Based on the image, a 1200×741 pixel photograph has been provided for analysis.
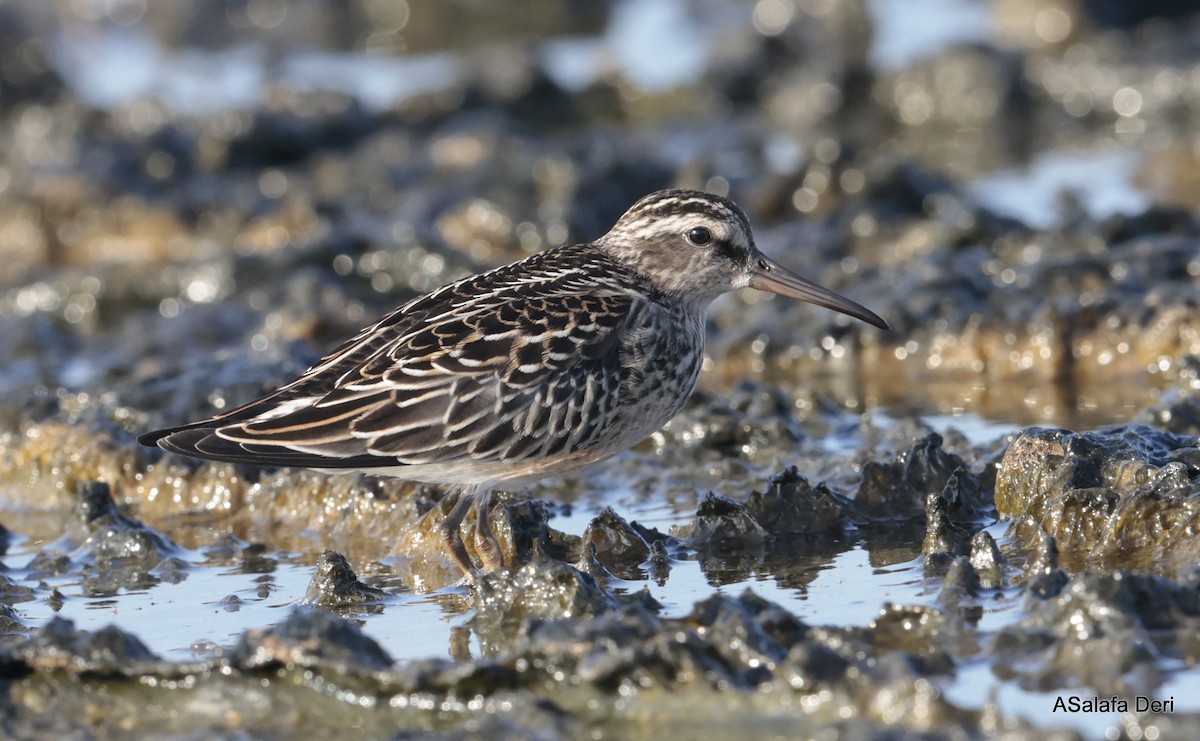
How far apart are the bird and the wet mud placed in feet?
1.51

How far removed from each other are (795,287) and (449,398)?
6.81ft

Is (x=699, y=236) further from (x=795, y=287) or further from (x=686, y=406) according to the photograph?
(x=686, y=406)

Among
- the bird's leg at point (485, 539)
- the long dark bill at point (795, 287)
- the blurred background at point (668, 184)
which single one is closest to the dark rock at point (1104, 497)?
the long dark bill at point (795, 287)

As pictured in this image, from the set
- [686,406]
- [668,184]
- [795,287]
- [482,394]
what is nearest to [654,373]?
[482,394]

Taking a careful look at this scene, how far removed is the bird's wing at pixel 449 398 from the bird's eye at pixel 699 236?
88 cm

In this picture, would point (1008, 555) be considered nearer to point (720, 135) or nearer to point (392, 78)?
point (720, 135)

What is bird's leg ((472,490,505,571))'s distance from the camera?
7.25m

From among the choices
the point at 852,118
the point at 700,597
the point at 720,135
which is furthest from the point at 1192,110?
the point at 700,597

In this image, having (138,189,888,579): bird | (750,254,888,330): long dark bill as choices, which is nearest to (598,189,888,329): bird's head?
(750,254,888,330): long dark bill

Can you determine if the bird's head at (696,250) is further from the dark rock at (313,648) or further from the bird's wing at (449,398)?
the dark rock at (313,648)

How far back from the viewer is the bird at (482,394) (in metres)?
6.89

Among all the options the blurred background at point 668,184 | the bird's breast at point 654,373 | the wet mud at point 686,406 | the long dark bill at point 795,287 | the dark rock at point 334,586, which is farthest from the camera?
the blurred background at point 668,184

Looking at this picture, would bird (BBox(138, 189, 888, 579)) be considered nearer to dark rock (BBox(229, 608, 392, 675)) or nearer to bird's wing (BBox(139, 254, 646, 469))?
bird's wing (BBox(139, 254, 646, 469))

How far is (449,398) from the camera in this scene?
22.7 ft
